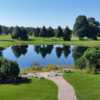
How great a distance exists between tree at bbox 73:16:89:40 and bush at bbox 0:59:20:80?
4293 inches

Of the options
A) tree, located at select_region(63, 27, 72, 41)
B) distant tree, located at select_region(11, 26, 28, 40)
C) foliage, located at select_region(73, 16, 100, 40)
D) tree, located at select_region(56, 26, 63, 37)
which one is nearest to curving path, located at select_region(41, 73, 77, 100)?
tree, located at select_region(63, 27, 72, 41)

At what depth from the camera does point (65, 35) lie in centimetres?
14475

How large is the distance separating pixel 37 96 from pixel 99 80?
1088 cm

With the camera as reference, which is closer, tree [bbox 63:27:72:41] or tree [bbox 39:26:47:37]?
tree [bbox 63:27:72:41]

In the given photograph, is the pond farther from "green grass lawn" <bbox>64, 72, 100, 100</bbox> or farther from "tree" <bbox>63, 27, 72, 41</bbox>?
"green grass lawn" <bbox>64, 72, 100, 100</bbox>

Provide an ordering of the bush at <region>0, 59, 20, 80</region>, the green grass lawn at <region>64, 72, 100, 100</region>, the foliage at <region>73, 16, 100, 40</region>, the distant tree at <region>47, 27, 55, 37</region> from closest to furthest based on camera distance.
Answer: the green grass lawn at <region>64, 72, 100, 100</region>
the bush at <region>0, 59, 20, 80</region>
the foliage at <region>73, 16, 100, 40</region>
the distant tree at <region>47, 27, 55, 37</region>

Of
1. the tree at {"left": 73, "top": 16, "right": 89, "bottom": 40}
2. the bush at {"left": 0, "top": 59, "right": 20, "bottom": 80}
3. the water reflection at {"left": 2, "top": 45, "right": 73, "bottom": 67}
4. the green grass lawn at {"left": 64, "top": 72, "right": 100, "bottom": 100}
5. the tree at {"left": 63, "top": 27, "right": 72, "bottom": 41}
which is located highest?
the tree at {"left": 73, "top": 16, "right": 89, "bottom": 40}

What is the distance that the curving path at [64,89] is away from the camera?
3278 cm

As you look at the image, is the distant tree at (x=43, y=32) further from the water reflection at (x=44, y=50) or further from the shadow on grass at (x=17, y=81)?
the shadow on grass at (x=17, y=81)

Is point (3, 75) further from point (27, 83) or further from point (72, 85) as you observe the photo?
point (72, 85)

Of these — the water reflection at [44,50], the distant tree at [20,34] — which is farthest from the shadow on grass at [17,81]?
the distant tree at [20,34]

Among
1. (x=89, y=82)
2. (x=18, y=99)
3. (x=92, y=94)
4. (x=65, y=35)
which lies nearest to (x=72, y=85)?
(x=89, y=82)

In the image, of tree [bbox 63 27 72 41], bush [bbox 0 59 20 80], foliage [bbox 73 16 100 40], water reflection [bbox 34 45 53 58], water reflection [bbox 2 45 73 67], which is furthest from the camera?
foliage [bbox 73 16 100 40]

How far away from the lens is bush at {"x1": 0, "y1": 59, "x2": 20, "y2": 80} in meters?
41.9
